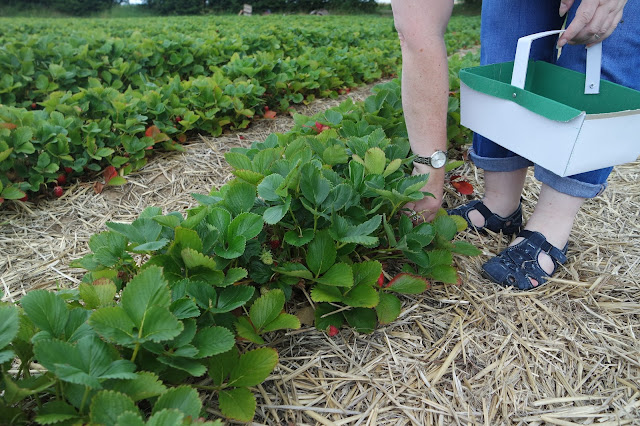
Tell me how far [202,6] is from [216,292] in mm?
27363

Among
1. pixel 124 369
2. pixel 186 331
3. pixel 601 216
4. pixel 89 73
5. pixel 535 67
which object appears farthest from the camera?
pixel 89 73

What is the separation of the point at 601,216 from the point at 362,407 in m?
1.61

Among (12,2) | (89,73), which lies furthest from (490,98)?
(12,2)

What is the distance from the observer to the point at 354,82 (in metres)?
4.66

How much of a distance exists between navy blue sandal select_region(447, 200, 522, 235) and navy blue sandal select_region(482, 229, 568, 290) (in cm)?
22

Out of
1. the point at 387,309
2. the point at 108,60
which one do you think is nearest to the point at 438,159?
the point at 387,309

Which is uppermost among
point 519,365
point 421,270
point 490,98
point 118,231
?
point 490,98

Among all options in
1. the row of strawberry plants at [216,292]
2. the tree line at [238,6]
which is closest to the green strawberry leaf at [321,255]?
the row of strawberry plants at [216,292]

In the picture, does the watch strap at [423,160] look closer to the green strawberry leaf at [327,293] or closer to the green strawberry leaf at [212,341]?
the green strawberry leaf at [327,293]

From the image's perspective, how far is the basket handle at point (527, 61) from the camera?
1.40m

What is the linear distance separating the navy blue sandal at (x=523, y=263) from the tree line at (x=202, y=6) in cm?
2493

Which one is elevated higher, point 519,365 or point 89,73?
point 89,73

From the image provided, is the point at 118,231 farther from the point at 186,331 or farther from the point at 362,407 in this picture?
the point at 362,407

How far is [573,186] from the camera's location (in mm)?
1551
